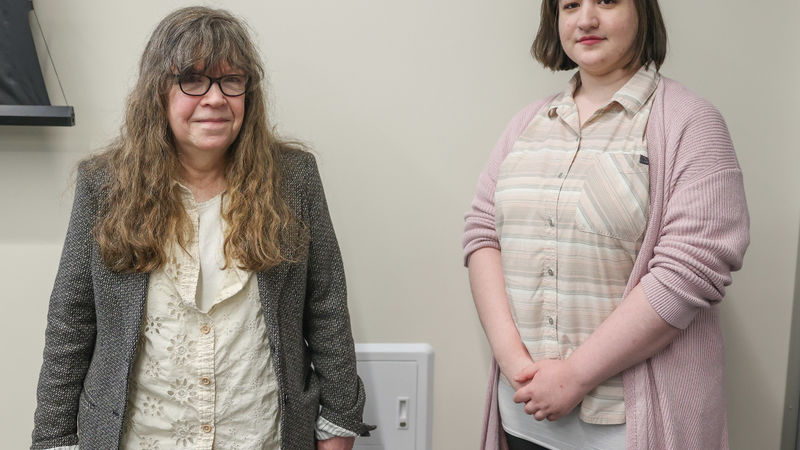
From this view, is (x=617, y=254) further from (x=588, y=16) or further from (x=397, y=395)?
(x=397, y=395)

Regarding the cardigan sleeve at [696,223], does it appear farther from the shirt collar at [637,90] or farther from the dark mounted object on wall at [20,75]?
the dark mounted object on wall at [20,75]

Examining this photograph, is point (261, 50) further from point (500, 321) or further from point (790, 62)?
point (790, 62)

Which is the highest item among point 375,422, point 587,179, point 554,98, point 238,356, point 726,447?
point 554,98

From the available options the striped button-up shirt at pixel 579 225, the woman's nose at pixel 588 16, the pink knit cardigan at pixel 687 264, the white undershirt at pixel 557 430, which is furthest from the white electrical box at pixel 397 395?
the woman's nose at pixel 588 16

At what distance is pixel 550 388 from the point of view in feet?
4.03

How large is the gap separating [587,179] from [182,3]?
3.56 ft

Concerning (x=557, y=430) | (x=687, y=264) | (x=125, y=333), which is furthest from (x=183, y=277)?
(x=687, y=264)

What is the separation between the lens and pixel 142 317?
119 centimetres

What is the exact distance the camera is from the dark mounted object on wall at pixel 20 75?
1.56 meters

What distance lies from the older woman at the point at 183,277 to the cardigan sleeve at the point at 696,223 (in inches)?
24.7

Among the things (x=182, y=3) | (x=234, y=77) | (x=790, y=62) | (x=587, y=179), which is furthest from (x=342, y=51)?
(x=790, y=62)

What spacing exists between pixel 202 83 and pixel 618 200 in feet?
2.43

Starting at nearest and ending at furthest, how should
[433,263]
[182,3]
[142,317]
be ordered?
[142,317] → [182,3] → [433,263]

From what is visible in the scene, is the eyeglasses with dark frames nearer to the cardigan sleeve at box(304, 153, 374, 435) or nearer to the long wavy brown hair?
the long wavy brown hair
